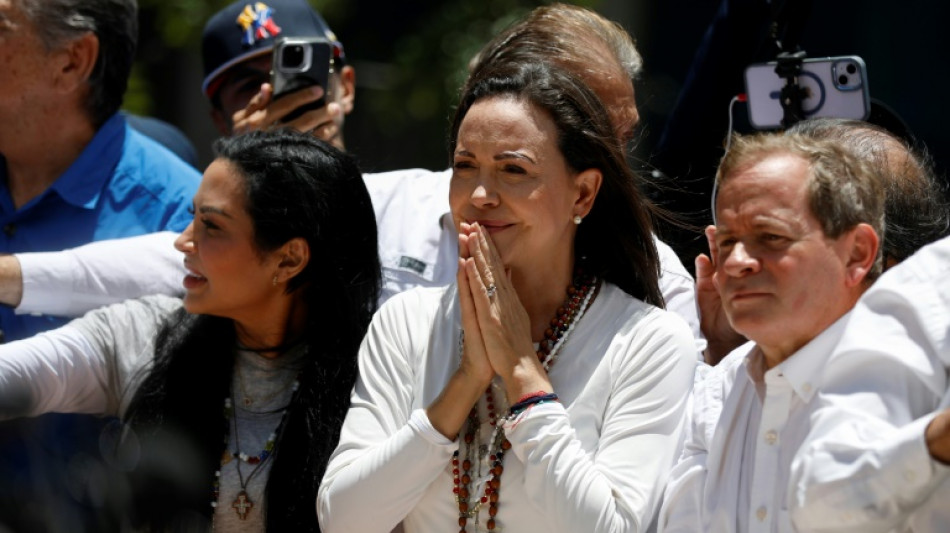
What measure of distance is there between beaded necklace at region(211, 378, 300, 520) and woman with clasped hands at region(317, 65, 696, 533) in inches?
15.6

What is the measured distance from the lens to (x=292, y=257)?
3.37 metres

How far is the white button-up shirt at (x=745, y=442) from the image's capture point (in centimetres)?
232

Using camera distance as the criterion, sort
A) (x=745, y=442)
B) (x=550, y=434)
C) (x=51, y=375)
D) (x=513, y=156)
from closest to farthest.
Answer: (x=745, y=442), (x=550, y=434), (x=513, y=156), (x=51, y=375)

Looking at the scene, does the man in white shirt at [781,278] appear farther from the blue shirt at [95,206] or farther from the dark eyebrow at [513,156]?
the blue shirt at [95,206]

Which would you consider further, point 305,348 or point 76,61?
point 76,61

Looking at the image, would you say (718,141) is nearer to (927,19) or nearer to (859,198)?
(859,198)

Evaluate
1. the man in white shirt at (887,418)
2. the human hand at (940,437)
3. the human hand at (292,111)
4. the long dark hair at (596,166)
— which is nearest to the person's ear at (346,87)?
the human hand at (292,111)

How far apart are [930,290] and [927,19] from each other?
4.42 metres

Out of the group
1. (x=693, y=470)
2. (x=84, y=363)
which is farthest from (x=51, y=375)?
(x=693, y=470)

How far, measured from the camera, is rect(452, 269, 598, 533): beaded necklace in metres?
2.71

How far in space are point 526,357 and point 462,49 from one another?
3.38 metres

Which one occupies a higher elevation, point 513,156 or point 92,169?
point 513,156

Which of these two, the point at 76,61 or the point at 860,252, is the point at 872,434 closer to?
the point at 860,252

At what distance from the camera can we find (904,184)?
2.82 metres
